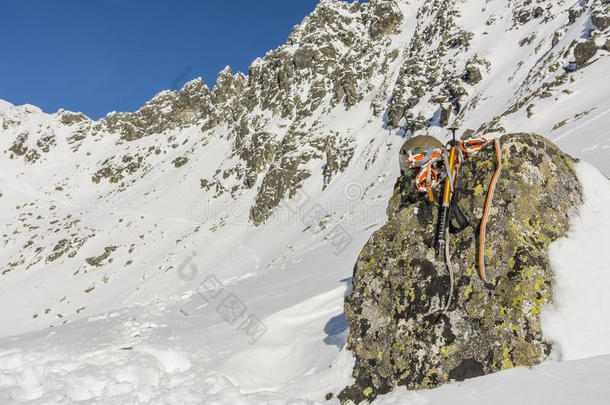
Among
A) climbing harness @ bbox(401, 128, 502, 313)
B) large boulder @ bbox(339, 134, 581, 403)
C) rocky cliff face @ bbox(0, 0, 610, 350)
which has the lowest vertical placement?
large boulder @ bbox(339, 134, 581, 403)

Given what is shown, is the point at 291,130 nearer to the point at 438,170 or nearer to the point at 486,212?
the point at 438,170

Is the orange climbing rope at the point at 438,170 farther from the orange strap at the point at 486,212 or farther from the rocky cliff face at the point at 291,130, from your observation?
the rocky cliff face at the point at 291,130

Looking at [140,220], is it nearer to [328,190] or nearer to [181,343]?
[328,190]

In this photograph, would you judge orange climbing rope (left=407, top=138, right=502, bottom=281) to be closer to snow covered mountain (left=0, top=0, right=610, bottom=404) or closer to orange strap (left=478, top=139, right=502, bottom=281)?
orange strap (left=478, top=139, right=502, bottom=281)

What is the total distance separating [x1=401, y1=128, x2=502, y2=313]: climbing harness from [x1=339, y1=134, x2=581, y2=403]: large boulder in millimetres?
88

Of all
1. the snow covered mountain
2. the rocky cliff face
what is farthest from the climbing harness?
the rocky cliff face

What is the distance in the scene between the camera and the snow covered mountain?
5566 millimetres

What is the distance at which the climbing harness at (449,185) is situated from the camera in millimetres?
4281

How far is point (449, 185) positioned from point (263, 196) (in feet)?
145

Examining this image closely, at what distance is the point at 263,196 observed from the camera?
158 feet

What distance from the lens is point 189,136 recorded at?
83.5 metres

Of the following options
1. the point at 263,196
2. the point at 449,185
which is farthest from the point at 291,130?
the point at 449,185

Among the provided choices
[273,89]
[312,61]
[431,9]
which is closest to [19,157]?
[273,89]

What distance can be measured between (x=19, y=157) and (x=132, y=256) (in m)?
68.7
